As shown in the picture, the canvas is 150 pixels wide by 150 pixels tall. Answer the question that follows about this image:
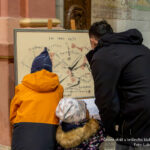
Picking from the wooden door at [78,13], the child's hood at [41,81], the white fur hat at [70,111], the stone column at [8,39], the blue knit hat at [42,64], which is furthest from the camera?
the wooden door at [78,13]

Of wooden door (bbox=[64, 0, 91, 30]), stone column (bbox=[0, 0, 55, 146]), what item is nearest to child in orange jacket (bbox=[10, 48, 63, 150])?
stone column (bbox=[0, 0, 55, 146])

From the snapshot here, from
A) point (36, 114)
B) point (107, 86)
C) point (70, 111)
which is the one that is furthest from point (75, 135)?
point (107, 86)

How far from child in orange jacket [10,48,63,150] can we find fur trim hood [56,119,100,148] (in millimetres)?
75

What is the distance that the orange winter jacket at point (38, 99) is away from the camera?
7.30 feet

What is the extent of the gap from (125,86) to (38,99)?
699 millimetres

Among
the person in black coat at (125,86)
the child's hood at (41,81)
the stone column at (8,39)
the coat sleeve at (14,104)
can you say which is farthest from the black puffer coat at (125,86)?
the stone column at (8,39)

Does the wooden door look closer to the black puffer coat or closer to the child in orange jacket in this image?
the child in orange jacket

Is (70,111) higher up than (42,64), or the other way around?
(42,64)

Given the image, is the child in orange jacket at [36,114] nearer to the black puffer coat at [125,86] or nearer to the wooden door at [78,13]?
the black puffer coat at [125,86]

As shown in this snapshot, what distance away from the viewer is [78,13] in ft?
14.1

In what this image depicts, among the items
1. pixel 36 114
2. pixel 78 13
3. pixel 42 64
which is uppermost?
pixel 78 13

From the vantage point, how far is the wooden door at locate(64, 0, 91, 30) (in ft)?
13.8

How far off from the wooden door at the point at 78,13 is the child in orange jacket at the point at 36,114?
2060 millimetres

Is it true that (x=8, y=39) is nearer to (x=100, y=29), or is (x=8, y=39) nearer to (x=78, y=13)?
(x=78, y=13)
